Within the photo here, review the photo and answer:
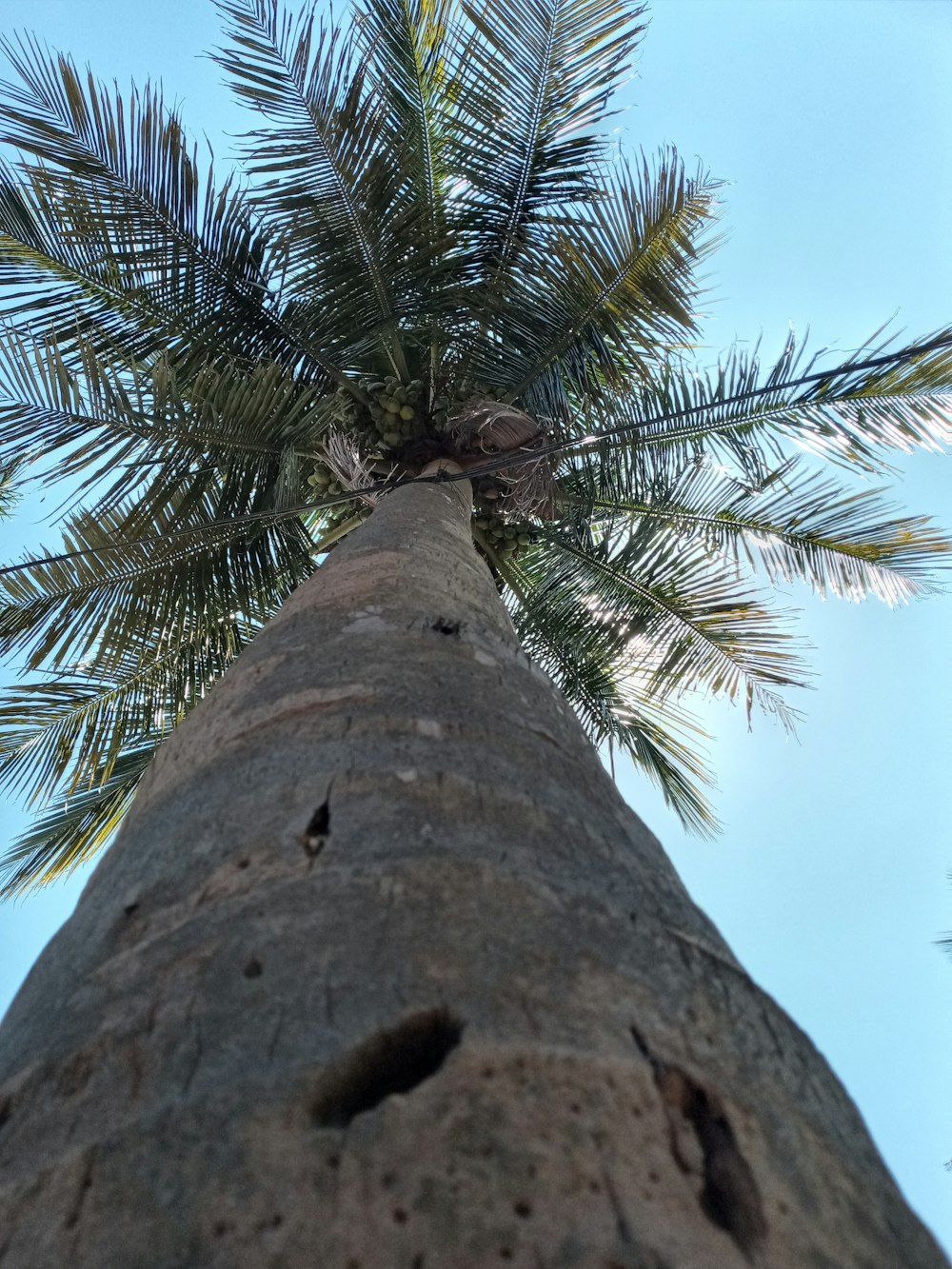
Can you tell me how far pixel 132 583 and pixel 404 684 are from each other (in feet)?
12.6

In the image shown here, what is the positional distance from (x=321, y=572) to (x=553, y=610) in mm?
4148

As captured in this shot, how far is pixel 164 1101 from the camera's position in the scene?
104 cm

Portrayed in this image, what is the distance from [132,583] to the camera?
544cm

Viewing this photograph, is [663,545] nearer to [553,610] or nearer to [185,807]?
[553,610]

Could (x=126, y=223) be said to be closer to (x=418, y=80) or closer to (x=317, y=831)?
(x=418, y=80)

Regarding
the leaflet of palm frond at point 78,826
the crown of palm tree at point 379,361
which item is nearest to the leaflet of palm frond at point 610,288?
the crown of palm tree at point 379,361

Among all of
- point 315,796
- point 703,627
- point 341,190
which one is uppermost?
point 341,190

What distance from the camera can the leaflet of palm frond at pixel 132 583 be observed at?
5.29 m

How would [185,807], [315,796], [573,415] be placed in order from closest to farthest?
[315,796], [185,807], [573,415]

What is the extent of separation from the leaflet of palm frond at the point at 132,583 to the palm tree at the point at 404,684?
25 mm

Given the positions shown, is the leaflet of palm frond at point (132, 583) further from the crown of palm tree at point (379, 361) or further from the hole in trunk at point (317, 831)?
the hole in trunk at point (317, 831)

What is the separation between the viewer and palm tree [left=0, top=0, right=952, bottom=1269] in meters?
0.98

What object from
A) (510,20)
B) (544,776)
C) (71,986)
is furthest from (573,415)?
(71,986)

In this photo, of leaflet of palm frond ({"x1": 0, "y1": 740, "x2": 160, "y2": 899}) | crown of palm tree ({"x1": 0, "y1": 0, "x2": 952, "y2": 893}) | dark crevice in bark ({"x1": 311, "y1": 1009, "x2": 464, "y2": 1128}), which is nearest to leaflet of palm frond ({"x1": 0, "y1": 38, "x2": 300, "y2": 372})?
crown of palm tree ({"x1": 0, "y1": 0, "x2": 952, "y2": 893})
